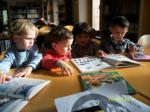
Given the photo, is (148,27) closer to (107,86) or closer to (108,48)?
(108,48)

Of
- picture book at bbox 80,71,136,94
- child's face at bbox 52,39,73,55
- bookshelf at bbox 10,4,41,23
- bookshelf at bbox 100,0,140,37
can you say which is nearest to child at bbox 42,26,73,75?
child's face at bbox 52,39,73,55

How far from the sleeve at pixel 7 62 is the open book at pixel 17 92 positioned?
173 mm

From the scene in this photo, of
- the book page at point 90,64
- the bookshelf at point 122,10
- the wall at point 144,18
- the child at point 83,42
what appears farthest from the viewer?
the bookshelf at point 122,10

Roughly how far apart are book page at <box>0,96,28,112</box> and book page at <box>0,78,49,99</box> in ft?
0.09

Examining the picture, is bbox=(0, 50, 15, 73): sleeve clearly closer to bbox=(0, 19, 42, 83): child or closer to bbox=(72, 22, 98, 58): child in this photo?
bbox=(0, 19, 42, 83): child

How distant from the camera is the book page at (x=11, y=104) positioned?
2.15 ft

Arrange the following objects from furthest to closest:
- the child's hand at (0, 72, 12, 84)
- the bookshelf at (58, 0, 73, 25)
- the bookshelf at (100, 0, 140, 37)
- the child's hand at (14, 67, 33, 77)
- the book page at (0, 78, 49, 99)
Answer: the bookshelf at (58, 0, 73, 25)
the bookshelf at (100, 0, 140, 37)
the child's hand at (14, 67, 33, 77)
the child's hand at (0, 72, 12, 84)
the book page at (0, 78, 49, 99)

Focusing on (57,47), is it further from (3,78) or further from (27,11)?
(27,11)

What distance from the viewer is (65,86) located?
87 cm

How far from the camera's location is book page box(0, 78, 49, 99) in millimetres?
755

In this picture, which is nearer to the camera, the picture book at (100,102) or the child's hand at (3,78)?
the picture book at (100,102)

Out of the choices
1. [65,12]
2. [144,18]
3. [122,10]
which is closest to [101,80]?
[144,18]

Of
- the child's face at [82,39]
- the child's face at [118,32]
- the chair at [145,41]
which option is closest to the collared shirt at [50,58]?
the child's face at [82,39]

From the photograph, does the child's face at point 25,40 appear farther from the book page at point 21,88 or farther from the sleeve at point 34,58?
the book page at point 21,88
